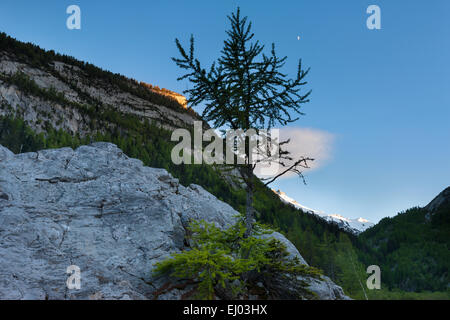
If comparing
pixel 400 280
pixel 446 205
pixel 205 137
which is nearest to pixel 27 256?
pixel 205 137

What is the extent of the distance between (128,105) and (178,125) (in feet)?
103

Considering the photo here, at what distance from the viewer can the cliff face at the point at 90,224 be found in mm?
7023

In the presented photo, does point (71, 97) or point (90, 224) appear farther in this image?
point (71, 97)

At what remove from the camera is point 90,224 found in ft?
32.8

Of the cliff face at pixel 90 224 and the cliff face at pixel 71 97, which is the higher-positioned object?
the cliff face at pixel 71 97

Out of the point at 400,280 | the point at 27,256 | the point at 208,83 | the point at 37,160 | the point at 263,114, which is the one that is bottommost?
the point at 400,280

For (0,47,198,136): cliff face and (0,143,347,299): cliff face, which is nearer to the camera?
(0,143,347,299): cliff face

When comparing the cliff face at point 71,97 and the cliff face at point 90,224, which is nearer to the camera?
the cliff face at point 90,224

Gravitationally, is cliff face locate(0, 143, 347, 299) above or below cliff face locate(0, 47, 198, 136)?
below

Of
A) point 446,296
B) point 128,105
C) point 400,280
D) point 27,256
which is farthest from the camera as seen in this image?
point 128,105

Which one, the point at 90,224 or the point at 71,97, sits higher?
the point at 71,97

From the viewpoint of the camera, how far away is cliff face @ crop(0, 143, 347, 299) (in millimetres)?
7023
